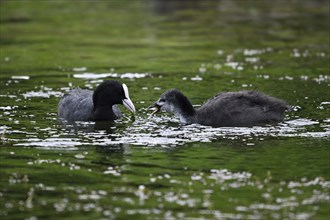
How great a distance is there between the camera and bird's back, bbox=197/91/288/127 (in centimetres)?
1570

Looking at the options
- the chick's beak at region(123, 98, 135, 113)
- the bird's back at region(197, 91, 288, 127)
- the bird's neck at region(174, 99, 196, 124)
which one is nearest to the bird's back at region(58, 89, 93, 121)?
the chick's beak at region(123, 98, 135, 113)

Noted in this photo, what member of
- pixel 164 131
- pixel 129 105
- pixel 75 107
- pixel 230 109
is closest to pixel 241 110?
pixel 230 109

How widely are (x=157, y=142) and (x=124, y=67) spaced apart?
8.81 metres

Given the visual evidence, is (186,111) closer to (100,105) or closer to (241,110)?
(241,110)

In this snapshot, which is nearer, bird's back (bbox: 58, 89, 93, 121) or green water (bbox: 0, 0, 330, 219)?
green water (bbox: 0, 0, 330, 219)

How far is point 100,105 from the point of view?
16.6 meters

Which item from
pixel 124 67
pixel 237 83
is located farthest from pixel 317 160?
pixel 124 67

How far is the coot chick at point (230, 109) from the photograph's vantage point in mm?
15703

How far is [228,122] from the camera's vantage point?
1569 cm

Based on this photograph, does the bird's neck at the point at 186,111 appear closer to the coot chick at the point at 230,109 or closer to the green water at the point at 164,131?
the coot chick at the point at 230,109

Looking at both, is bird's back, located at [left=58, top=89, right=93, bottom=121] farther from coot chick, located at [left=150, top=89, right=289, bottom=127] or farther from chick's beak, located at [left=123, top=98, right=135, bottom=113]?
coot chick, located at [left=150, top=89, right=289, bottom=127]

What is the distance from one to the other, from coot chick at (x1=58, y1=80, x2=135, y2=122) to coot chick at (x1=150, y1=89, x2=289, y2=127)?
76cm

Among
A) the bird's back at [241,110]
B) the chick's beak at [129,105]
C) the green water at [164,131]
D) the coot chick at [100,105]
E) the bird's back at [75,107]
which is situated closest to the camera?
the green water at [164,131]

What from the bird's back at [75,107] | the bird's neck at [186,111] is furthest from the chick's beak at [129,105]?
the bird's neck at [186,111]
